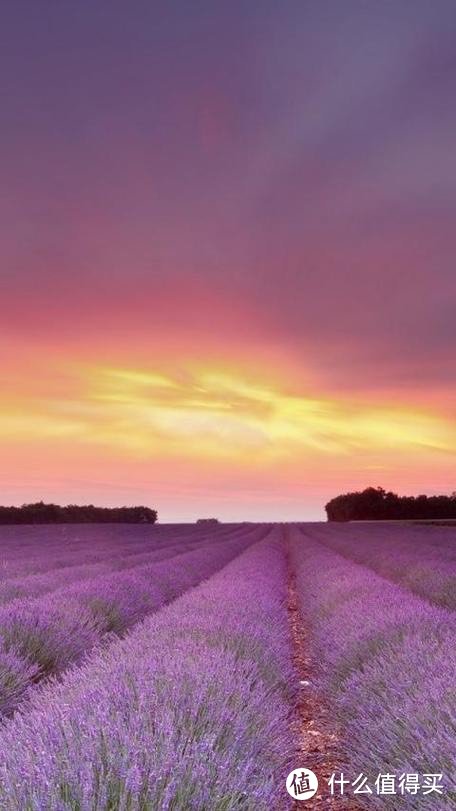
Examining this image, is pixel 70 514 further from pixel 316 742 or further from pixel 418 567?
pixel 316 742

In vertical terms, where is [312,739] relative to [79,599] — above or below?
below

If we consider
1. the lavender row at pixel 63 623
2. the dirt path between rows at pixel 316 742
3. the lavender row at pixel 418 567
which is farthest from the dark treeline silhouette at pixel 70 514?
the dirt path between rows at pixel 316 742

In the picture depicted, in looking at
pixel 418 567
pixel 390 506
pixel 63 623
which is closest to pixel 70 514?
pixel 390 506

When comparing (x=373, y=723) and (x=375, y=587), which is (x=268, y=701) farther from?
(x=375, y=587)

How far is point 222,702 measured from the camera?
9.17ft

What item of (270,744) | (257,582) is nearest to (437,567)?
(257,582)

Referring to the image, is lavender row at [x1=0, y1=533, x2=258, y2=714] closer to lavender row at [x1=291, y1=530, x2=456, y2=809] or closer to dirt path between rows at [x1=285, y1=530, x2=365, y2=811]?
dirt path between rows at [x1=285, y1=530, x2=365, y2=811]

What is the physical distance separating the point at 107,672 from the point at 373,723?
4.14 feet

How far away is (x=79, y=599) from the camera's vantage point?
7.03m

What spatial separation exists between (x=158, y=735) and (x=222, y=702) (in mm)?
535

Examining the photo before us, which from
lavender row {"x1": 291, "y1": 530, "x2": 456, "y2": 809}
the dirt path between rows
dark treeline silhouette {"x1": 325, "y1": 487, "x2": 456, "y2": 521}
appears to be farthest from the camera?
dark treeline silhouette {"x1": 325, "y1": 487, "x2": 456, "y2": 521}

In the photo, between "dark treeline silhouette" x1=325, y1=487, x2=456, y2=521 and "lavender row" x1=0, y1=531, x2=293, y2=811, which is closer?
"lavender row" x1=0, y1=531, x2=293, y2=811

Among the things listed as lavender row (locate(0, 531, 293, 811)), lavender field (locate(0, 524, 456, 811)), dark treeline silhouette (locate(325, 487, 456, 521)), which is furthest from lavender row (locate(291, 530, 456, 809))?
dark treeline silhouette (locate(325, 487, 456, 521))

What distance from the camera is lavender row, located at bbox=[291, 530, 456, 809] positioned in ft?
8.96
